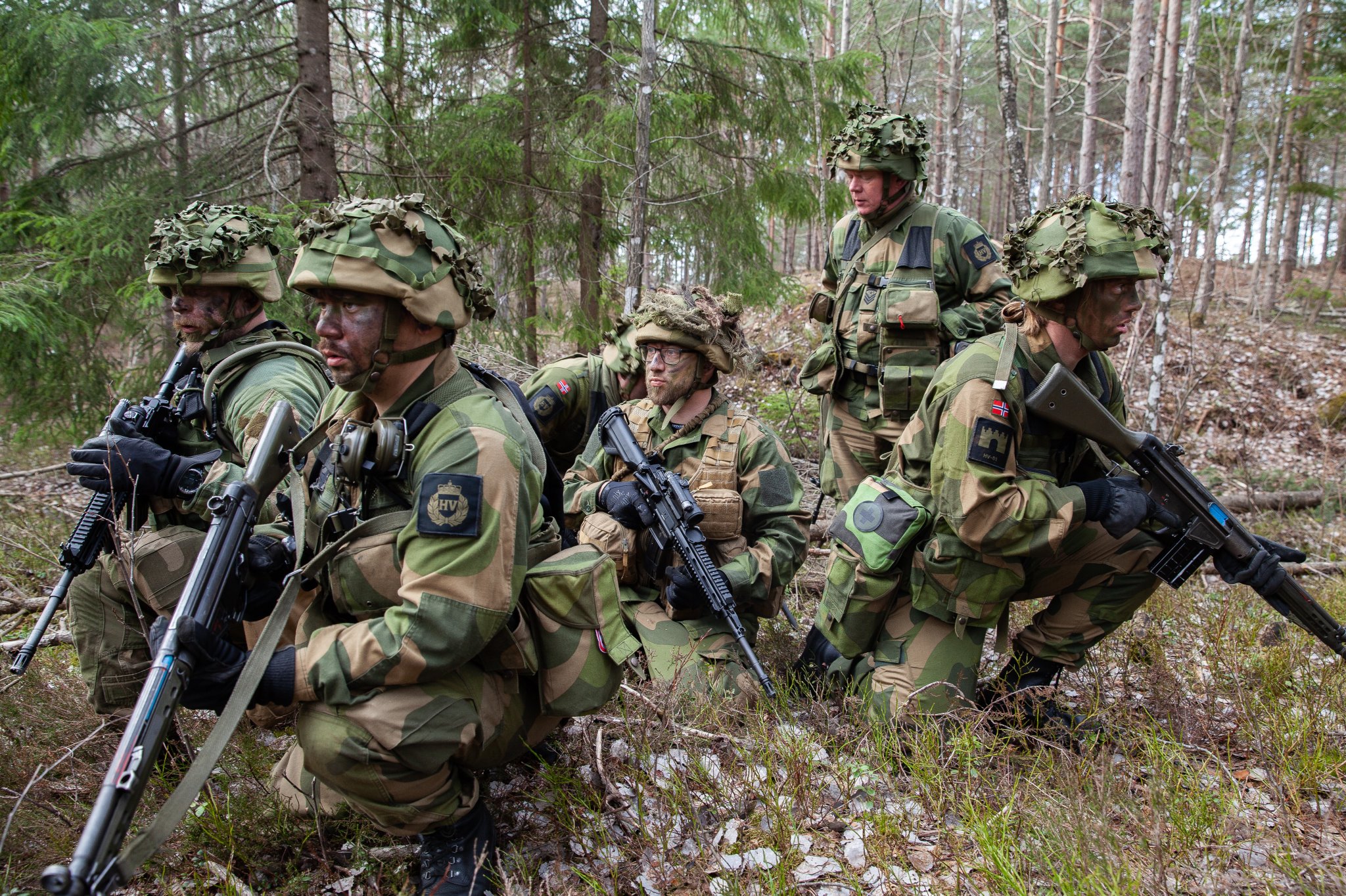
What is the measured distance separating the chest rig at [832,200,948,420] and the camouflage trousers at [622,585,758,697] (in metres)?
1.69

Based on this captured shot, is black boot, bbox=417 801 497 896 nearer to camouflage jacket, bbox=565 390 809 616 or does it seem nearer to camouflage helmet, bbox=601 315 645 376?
Answer: camouflage jacket, bbox=565 390 809 616

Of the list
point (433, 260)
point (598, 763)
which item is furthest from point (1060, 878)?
point (433, 260)

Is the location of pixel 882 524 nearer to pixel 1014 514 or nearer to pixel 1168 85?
pixel 1014 514

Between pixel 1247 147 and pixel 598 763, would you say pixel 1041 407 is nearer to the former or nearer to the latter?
pixel 598 763

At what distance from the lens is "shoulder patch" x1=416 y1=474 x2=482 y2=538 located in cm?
242

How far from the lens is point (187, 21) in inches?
256

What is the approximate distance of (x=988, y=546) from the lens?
11.5 ft

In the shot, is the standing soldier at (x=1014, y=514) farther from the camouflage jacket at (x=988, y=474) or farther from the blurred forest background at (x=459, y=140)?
the blurred forest background at (x=459, y=140)

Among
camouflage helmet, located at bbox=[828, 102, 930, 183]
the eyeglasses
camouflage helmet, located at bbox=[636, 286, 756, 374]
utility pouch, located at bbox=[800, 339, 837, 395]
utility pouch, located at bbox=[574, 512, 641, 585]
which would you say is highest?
camouflage helmet, located at bbox=[828, 102, 930, 183]

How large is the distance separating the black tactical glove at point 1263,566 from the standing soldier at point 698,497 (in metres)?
1.91

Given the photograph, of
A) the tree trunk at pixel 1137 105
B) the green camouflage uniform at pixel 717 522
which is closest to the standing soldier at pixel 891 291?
the green camouflage uniform at pixel 717 522

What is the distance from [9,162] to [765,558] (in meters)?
7.04

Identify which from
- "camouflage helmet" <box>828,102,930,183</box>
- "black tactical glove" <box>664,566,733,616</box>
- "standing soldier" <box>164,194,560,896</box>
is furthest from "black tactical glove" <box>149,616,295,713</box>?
"camouflage helmet" <box>828,102,930,183</box>

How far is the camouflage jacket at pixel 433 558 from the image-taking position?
2420 millimetres
